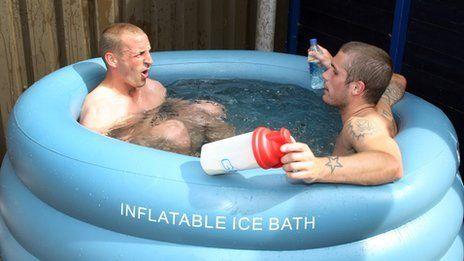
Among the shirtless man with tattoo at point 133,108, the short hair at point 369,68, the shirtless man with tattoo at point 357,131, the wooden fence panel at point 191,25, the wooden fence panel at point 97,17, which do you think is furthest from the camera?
the wooden fence panel at point 191,25

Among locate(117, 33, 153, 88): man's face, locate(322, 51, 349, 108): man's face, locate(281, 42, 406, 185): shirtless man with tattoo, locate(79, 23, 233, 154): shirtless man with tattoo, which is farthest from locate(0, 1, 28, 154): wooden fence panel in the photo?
locate(322, 51, 349, 108): man's face

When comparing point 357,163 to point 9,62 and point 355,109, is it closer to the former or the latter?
point 355,109

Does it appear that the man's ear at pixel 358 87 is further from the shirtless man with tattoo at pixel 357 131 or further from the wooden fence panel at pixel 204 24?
the wooden fence panel at pixel 204 24

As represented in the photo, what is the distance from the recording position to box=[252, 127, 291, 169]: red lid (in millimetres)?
2205

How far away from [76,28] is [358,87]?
2.03m

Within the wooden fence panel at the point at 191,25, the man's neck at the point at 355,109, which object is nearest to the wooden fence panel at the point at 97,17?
the wooden fence panel at the point at 191,25

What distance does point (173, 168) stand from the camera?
8.16 feet

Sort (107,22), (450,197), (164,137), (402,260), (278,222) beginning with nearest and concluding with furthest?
(278,222) → (402,260) → (450,197) → (164,137) → (107,22)

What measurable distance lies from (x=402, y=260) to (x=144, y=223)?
40.7 inches

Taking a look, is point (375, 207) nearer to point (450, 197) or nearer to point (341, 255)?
point (341, 255)

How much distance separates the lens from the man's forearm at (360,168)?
2.42m

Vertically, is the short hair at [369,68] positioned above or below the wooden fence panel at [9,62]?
above

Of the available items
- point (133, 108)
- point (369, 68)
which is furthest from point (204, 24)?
point (369, 68)

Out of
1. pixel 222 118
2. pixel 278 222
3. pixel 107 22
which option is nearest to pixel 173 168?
pixel 278 222
